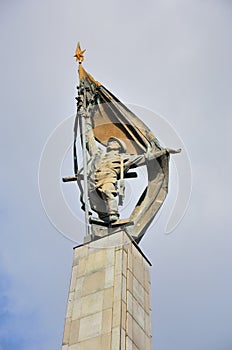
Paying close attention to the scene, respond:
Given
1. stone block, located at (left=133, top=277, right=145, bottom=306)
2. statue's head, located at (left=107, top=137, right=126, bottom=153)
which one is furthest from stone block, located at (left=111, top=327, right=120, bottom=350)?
statue's head, located at (left=107, top=137, right=126, bottom=153)

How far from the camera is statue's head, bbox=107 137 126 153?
65.6ft

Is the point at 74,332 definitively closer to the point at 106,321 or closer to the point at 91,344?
the point at 91,344

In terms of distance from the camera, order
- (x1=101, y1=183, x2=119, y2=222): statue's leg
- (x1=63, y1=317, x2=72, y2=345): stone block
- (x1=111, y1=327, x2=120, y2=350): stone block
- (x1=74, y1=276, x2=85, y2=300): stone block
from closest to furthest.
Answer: (x1=111, y1=327, x2=120, y2=350): stone block, (x1=63, y1=317, x2=72, y2=345): stone block, (x1=74, y1=276, x2=85, y2=300): stone block, (x1=101, y1=183, x2=119, y2=222): statue's leg

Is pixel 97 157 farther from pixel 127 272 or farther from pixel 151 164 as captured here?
pixel 127 272

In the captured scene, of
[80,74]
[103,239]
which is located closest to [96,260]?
[103,239]

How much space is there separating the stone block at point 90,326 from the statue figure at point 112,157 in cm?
362

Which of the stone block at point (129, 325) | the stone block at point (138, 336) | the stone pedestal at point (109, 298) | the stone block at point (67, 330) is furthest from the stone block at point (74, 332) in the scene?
the stone block at point (138, 336)

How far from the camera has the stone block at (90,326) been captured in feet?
45.1

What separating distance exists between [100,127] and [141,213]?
15.3 ft

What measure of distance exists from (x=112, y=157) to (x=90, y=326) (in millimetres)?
7135

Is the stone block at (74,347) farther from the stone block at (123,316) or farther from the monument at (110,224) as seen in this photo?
the stone block at (123,316)

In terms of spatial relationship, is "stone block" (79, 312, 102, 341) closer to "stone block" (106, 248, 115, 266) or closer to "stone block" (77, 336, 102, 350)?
"stone block" (77, 336, 102, 350)

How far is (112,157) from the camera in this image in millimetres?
19297

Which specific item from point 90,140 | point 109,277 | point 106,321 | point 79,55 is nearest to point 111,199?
point 90,140
